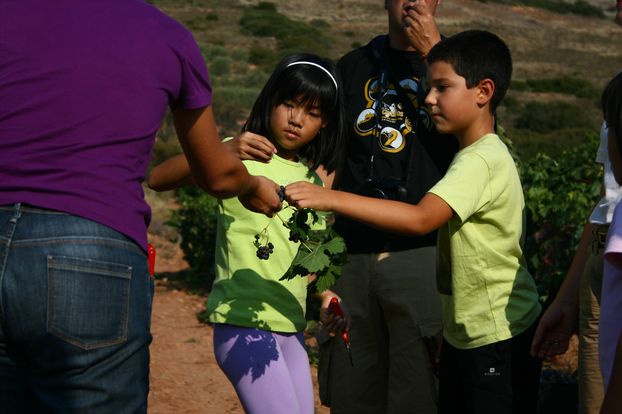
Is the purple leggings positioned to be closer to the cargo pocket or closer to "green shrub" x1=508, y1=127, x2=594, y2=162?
the cargo pocket

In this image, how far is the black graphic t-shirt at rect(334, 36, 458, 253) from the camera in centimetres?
402

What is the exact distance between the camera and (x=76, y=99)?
2311 millimetres

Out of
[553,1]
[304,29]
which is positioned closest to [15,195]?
[304,29]

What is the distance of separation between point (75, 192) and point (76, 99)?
0.21 m

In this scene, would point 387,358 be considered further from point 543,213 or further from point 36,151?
point 543,213

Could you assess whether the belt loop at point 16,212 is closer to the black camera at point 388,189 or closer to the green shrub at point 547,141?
the black camera at point 388,189

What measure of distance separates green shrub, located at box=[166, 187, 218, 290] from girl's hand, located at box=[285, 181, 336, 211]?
7.37 meters

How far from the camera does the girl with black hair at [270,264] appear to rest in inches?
134

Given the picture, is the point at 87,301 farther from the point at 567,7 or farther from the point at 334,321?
the point at 567,7

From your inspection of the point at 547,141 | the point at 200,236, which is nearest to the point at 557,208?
the point at 200,236

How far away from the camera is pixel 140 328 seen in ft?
8.01

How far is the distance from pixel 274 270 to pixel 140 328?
44.3 inches

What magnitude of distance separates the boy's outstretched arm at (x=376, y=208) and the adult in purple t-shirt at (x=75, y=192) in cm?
70

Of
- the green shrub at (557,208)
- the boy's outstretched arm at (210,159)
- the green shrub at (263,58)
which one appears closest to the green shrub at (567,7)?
the green shrub at (263,58)
